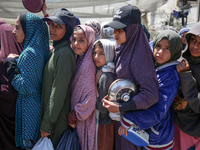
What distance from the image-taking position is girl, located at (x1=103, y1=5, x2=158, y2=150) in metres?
1.68

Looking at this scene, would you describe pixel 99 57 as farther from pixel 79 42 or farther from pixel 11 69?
pixel 11 69

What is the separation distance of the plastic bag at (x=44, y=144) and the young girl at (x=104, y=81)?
0.59 meters

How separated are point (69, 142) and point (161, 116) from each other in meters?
1.10


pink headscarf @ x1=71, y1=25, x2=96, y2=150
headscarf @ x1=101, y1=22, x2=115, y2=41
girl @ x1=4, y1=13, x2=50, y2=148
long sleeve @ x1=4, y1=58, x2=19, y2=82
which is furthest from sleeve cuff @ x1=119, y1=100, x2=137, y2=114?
headscarf @ x1=101, y1=22, x2=115, y2=41

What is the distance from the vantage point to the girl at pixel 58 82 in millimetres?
1900

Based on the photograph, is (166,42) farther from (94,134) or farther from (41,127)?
(41,127)

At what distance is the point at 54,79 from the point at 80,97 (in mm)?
381

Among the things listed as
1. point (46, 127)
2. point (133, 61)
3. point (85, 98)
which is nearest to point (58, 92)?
point (85, 98)

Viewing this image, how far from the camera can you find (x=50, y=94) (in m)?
2.00

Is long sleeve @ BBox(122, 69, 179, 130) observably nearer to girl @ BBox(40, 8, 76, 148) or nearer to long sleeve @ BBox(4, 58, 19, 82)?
girl @ BBox(40, 8, 76, 148)

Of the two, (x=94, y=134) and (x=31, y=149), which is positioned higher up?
(x=94, y=134)

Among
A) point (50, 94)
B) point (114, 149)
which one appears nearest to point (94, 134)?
point (114, 149)

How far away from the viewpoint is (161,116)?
1.68m

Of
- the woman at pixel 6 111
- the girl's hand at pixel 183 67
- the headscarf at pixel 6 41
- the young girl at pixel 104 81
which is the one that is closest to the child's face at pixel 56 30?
the young girl at pixel 104 81
